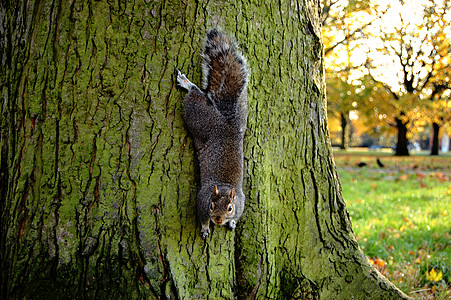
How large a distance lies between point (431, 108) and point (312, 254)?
14964 mm

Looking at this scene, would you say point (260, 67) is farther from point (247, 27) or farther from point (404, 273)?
point (404, 273)

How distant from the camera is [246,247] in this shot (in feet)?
6.38

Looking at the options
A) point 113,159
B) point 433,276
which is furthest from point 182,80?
point 433,276

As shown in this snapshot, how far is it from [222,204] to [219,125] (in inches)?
16.3

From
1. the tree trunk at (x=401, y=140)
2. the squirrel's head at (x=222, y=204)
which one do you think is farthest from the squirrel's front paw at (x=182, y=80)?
the tree trunk at (x=401, y=140)

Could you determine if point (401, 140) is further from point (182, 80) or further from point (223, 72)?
point (182, 80)

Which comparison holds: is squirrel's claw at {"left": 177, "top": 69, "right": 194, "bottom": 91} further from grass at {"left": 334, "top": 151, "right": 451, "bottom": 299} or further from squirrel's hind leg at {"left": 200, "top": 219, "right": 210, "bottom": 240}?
grass at {"left": 334, "top": 151, "right": 451, "bottom": 299}

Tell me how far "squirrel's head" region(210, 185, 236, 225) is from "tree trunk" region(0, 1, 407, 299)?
72mm

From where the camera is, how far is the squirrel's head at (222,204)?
194cm

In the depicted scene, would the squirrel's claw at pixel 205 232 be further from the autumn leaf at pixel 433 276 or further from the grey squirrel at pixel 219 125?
the autumn leaf at pixel 433 276

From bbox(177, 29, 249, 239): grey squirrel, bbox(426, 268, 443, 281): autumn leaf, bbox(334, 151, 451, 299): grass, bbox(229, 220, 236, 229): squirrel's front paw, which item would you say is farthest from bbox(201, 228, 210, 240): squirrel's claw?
bbox(426, 268, 443, 281): autumn leaf

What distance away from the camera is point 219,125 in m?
2.03

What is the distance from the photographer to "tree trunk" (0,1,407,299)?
5.58ft

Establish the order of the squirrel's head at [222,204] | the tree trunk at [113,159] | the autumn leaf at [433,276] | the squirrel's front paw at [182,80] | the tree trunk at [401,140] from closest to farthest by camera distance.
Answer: the tree trunk at [113,159] < the squirrel's front paw at [182,80] < the squirrel's head at [222,204] < the autumn leaf at [433,276] < the tree trunk at [401,140]
